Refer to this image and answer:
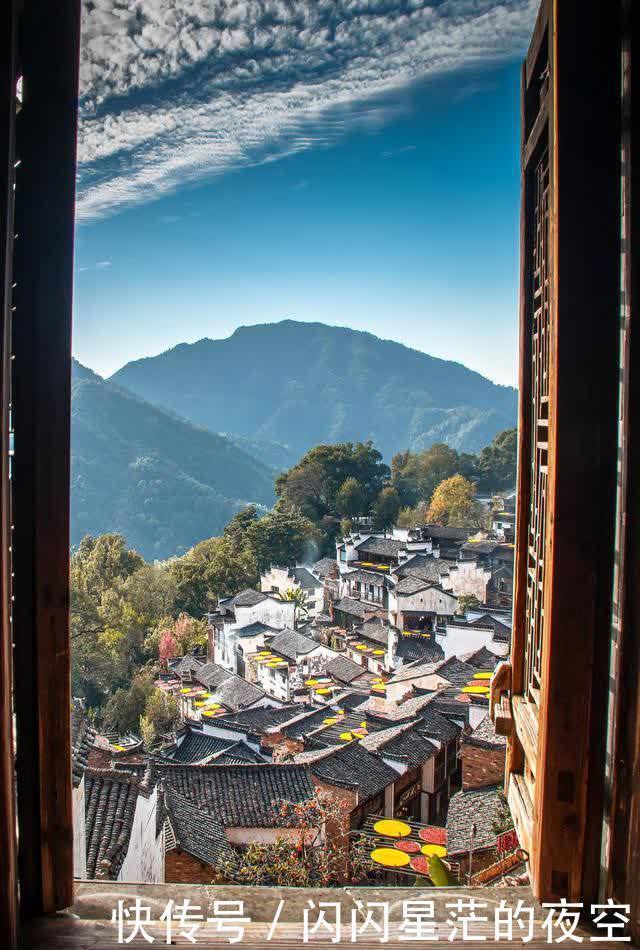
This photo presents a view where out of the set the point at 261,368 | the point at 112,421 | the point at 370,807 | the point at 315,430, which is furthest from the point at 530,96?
the point at 261,368

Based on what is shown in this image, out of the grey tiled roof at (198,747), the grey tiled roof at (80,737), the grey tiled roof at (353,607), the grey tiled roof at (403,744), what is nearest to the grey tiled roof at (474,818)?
the grey tiled roof at (403,744)

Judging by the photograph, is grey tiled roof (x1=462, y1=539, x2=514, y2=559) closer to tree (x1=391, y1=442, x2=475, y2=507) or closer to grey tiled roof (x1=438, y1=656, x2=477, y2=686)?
grey tiled roof (x1=438, y1=656, x2=477, y2=686)

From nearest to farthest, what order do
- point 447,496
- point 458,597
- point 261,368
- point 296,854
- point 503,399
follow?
point 296,854 → point 458,597 → point 447,496 → point 503,399 → point 261,368

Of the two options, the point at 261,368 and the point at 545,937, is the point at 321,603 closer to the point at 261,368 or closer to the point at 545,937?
the point at 545,937

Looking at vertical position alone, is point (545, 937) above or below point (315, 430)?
above

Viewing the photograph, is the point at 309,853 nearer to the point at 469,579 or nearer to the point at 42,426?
the point at 42,426

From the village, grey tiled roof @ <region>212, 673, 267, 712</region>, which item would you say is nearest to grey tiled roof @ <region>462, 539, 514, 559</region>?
the village
